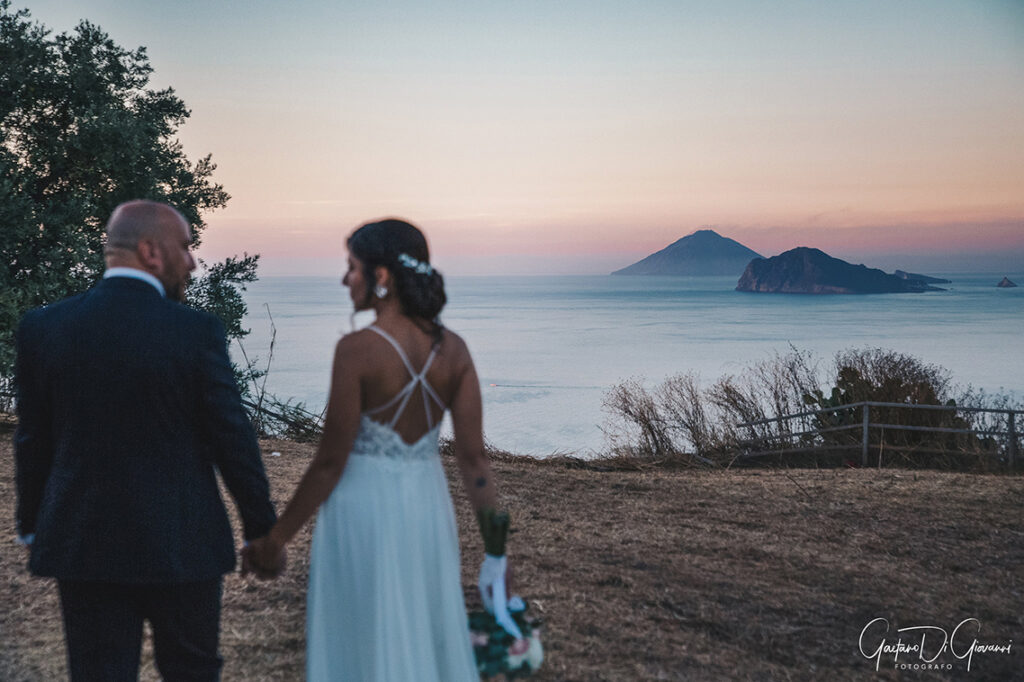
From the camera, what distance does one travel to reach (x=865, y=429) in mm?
13250

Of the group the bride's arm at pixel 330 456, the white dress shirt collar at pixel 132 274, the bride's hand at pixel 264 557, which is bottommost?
the bride's hand at pixel 264 557

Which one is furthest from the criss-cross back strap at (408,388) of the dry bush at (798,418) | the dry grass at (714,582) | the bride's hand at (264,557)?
the dry bush at (798,418)

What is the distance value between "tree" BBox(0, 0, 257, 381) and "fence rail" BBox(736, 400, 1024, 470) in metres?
11.0

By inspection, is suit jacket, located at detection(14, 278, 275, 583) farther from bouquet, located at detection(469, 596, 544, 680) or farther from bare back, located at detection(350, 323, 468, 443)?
bouquet, located at detection(469, 596, 544, 680)

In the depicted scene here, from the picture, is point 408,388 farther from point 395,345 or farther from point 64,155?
point 64,155

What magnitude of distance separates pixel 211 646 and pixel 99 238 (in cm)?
1130

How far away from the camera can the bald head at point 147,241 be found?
264 cm

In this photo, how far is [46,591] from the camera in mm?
5684

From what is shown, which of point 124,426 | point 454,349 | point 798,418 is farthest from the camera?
point 798,418

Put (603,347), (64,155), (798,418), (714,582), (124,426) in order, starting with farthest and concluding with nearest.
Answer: (603,347) → (798,418) → (64,155) → (714,582) → (124,426)

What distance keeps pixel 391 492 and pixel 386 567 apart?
26 cm

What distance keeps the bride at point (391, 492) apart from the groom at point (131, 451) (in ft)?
0.93

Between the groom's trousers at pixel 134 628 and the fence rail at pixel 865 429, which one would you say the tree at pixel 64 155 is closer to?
the groom's trousers at pixel 134 628

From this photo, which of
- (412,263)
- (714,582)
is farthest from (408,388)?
(714,582)
